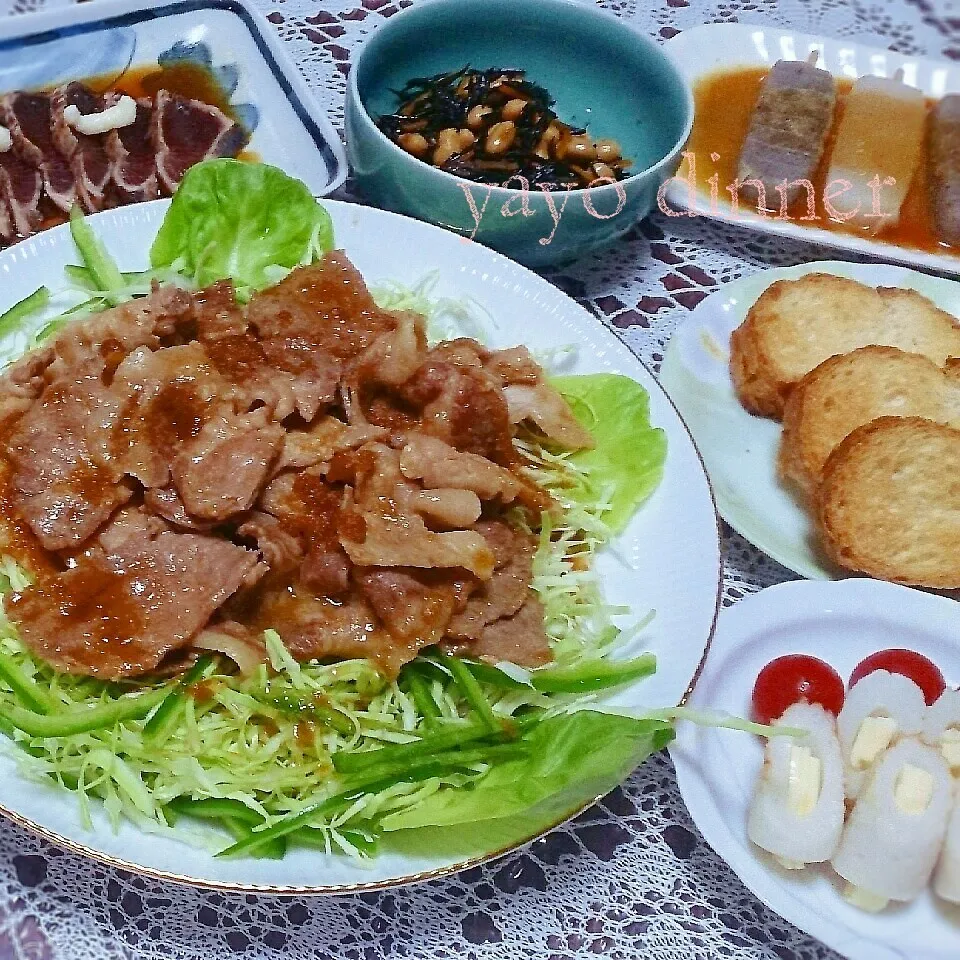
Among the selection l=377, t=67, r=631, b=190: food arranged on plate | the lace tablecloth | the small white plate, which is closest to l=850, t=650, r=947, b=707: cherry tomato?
the lace tablecloth

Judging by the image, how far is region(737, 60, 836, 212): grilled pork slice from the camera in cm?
392

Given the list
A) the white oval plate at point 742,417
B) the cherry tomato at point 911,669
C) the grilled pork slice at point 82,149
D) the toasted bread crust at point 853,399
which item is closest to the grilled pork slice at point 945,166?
the white oval plate at point 742,417

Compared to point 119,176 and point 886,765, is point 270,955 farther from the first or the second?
point 119,176

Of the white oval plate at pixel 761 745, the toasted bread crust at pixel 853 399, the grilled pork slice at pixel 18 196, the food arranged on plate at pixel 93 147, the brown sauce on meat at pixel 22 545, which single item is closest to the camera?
the white oval plate at pixel 761 745

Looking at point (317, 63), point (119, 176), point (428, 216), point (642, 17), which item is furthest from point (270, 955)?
point (642, 17)

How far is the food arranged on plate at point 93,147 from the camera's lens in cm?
353

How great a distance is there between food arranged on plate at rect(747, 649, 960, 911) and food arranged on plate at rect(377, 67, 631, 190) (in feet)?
7.20

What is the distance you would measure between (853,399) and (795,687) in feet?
3.91

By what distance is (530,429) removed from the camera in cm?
292

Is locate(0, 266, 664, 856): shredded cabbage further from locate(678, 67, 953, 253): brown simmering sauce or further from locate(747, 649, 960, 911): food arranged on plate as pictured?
locate(678, 67, 953, 253): brown simmering sauce

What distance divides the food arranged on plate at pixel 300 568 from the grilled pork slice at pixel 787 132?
5.38 ft

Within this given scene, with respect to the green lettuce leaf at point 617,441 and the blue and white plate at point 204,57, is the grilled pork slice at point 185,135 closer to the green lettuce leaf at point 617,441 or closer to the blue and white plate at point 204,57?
the blue and white plate at point 204,57

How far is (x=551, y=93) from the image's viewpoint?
4.07m

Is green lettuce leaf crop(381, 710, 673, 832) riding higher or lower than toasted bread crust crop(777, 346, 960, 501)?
higher
